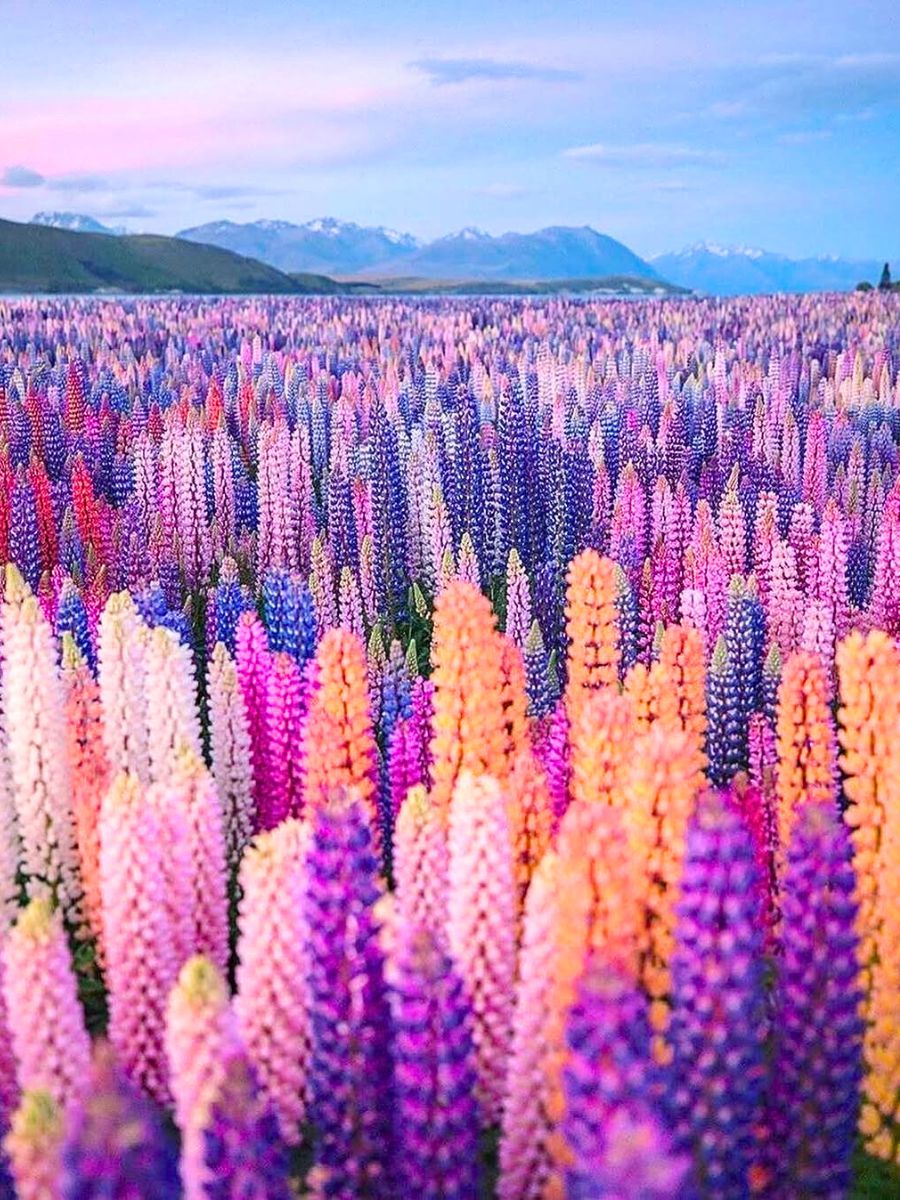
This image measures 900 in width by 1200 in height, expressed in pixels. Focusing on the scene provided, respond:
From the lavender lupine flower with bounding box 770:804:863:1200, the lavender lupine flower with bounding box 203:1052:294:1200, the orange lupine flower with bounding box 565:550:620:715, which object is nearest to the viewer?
the lavender lupine flower with bounding box 203:1052:294:1200

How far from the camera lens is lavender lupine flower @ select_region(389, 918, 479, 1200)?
3857 mm

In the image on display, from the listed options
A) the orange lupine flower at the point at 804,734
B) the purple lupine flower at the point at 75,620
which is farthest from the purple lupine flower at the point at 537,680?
the purple lupine flower at the point at 75,620

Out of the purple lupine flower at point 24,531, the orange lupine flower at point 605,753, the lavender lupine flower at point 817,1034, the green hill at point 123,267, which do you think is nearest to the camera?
the lavender lupine flower at point 817,1034

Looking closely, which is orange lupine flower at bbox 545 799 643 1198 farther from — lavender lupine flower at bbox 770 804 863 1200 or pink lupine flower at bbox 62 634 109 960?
pink lupine flower at bbox 62 634 109 960

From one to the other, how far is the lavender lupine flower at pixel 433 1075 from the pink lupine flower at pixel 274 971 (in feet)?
2.82

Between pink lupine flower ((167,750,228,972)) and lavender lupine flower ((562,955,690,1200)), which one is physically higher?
lavender lupine flower ((562,955,690,1200))

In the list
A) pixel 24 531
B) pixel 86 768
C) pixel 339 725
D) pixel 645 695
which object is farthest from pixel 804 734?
pixel 24 531

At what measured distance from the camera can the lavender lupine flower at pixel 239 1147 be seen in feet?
10.9

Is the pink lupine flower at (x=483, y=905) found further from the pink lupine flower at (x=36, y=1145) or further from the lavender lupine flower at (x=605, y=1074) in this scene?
the pink lupine flower at (x=36, y=1145)

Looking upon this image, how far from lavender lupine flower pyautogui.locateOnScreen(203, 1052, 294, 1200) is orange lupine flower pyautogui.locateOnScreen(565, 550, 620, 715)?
15.4 ft

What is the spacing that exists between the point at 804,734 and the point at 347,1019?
3.04 metres

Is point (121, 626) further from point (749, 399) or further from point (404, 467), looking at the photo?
point (749, 399)

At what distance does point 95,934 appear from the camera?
6.43 metres

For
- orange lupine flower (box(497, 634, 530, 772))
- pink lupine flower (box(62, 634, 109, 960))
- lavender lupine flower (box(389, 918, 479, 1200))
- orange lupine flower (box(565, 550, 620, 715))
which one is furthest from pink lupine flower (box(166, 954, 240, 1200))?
orange lupine flower (box(565, 550, 620, 715))
